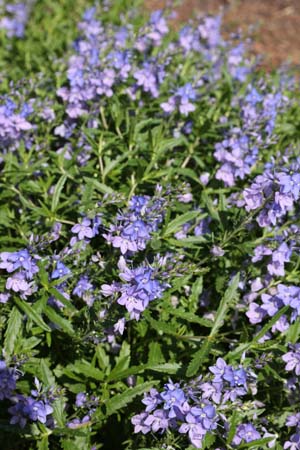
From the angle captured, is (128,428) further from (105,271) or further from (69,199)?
(69,199)

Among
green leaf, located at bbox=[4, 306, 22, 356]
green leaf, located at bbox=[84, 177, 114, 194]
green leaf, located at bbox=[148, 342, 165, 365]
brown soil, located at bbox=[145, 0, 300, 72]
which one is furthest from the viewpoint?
brown soil, located at bbox=[145, 0, 300, 72]

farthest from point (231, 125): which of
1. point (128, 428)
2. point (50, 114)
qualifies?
point (128, 428)

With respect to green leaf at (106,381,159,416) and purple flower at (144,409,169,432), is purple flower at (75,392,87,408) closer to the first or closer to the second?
green leaf at (106,381,159,416)

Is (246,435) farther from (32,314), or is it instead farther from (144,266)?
(32,314)

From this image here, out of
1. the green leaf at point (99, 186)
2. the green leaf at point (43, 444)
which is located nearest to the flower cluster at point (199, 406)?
the green leaf at point (43, 444)

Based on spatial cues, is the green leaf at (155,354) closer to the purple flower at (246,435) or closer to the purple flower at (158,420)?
the purple flower at (158,420)

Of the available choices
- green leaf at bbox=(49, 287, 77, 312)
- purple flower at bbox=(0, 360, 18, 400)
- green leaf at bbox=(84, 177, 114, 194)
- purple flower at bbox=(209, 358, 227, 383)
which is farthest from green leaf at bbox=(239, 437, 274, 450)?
green leaf at bbox=(84, 177, 114, 194)

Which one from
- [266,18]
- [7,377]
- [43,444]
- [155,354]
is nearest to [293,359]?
[155,354]
